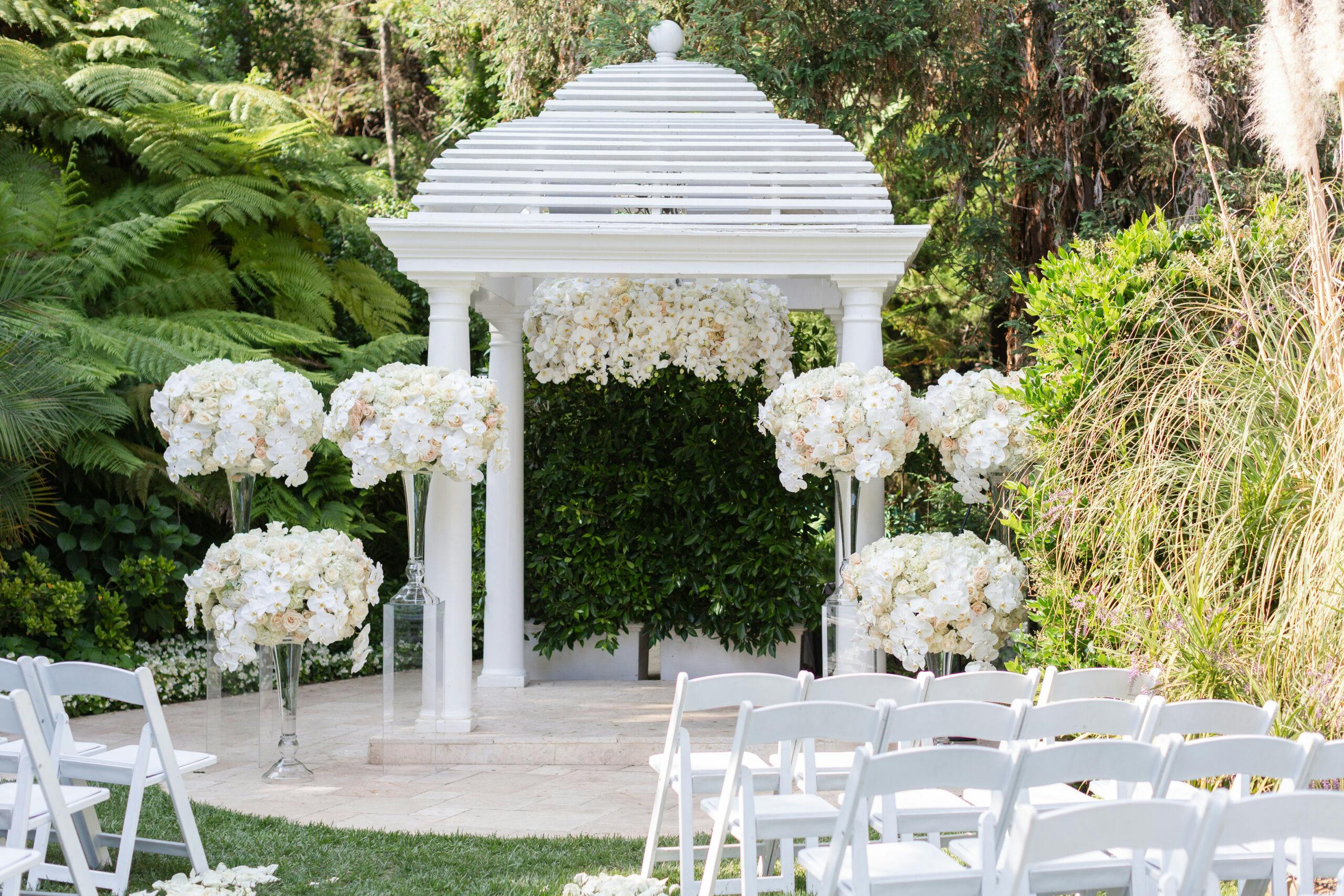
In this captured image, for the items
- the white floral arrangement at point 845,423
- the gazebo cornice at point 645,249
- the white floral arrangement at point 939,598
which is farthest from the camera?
the gazebo cornice at point 645,249

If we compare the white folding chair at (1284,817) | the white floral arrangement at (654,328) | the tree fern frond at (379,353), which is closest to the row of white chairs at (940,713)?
the white folding chair at (1284,817)

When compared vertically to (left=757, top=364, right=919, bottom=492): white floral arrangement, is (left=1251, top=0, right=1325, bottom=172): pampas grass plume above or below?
above

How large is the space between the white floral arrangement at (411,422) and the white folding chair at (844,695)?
244 centimetres

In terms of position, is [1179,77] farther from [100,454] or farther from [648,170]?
[100,454]

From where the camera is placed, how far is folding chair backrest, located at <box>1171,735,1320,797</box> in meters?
3.23

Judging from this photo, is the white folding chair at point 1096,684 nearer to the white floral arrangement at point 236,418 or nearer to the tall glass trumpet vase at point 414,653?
the tall glass trumpet vase at point 414,653

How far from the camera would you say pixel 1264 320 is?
202 inches

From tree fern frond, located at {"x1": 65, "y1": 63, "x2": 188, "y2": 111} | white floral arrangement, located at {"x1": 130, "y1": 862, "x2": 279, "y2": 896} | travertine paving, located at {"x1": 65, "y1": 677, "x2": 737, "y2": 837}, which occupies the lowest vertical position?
travertine paving, located at {"x1": 65, "y1": 677, "x2": 737, "y2": 837}

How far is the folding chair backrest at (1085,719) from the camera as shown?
12.0ft

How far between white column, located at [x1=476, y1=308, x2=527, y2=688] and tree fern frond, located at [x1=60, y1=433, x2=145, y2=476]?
252 centimetres

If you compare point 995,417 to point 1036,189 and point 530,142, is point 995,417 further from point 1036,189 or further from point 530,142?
point 1036,189

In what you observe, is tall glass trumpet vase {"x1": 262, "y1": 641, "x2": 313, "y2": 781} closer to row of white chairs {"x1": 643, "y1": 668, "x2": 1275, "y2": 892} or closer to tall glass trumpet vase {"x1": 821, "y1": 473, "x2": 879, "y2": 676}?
row of white chairs {"x1": 643, "y1": 668, "x2": 1275, "y2": 892}

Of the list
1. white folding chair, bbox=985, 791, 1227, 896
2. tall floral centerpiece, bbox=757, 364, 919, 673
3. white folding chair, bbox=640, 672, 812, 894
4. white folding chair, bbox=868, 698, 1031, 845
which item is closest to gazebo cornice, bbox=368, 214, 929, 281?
tall floral centerpiece, bbox=757, 364, 919, 673

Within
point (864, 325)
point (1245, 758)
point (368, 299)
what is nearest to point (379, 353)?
point (368, 299)
